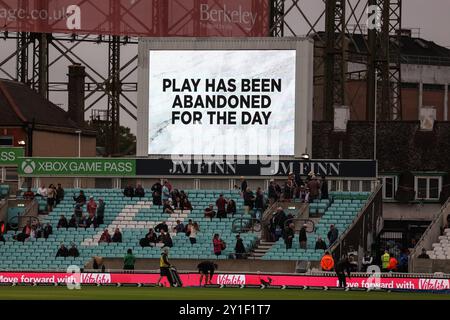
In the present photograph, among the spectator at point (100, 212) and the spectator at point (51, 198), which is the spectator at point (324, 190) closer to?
the spectator at point (100, 212)

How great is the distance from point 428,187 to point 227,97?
43.2 feet

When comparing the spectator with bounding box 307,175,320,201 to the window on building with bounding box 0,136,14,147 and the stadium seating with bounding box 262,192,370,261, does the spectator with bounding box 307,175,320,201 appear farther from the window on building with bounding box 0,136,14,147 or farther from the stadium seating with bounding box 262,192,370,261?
the window on building with bounding box 0,136,14,147

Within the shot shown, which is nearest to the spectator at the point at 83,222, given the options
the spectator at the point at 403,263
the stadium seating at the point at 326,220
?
the stadium seating at the point at 326,220

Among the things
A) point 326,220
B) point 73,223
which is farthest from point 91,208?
point 326,220

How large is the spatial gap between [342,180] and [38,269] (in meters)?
14.4

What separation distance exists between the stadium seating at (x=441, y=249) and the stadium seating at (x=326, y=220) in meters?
3.73

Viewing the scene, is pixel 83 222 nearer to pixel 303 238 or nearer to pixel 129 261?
pixel 129 261

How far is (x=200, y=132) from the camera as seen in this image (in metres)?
70.5

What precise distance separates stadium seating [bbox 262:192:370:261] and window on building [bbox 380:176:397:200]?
9.48 meters

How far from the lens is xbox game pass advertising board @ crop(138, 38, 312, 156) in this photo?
230 feet

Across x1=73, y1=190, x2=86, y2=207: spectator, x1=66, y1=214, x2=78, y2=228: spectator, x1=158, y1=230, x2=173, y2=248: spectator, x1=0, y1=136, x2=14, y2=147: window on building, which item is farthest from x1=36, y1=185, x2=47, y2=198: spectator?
x1=0, y1=136, x2=14, y2=147: window on building

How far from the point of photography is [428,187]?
7844cm
